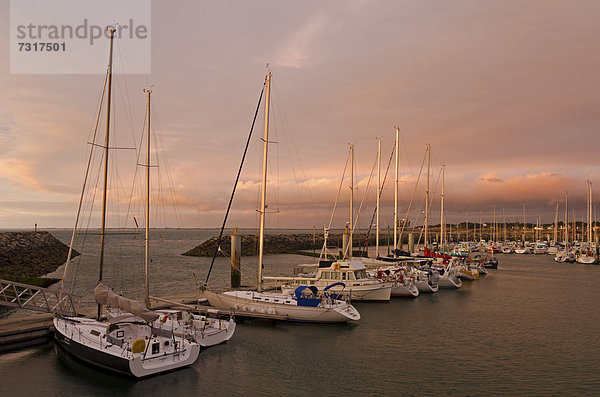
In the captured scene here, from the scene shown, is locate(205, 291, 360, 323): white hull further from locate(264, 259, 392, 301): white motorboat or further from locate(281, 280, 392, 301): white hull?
locate(264, 259, 392, 301): white motorboat

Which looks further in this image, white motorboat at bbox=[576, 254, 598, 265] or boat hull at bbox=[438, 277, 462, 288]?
white motorboat at bbox=[576, 254, 598, 265]

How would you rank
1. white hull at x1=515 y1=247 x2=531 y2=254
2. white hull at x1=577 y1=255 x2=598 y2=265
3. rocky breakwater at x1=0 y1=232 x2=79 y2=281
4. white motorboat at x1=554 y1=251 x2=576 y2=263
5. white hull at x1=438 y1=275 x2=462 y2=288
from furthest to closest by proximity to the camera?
white hull at x1=515 y1=247 x2=531 y2=254, white motorboat at x1=554 y1=251 x2=576 y2=263, white hull at x1=577 y1=255 x2=598 y2=265, rocky breakwater at x1=0 y1=232 x2=79 y2=281, white hull at x1=438 y1=275 x2=462 y2=288

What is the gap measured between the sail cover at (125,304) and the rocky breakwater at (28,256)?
35.7 meters

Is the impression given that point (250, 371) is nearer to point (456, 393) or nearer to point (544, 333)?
point (456, 393)

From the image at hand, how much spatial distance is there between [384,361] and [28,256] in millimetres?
66480

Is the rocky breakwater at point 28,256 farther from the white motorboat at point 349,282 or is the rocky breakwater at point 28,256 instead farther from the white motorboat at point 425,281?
the white motorboat at point 425,281

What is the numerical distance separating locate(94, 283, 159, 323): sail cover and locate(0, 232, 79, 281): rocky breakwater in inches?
1407

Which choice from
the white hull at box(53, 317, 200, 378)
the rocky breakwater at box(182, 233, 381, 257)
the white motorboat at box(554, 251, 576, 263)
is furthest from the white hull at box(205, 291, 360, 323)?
the white motorboat at box(554, 251, 576, 263)

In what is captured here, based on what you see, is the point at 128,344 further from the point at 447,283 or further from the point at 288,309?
the point at 447,283

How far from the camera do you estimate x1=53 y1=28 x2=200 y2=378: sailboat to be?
52.9ft

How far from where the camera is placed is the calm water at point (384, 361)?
16062mm

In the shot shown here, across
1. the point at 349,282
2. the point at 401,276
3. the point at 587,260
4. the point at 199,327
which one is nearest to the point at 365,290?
the point at 349,282

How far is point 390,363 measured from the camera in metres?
19.1

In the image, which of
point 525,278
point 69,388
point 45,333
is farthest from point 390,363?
point 525,278
